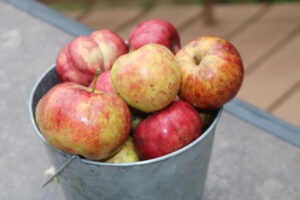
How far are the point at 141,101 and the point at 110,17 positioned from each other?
1395 mm

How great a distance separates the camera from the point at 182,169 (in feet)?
2.14

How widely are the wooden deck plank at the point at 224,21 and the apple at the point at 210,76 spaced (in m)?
1.13

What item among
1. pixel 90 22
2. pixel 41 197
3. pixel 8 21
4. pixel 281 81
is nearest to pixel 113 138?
pixel 41 197

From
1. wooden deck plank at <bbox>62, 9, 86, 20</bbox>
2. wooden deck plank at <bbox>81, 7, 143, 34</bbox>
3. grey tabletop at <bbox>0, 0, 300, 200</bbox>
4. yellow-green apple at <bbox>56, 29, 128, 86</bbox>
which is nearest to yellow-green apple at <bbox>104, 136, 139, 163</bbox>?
yellow-green apple at <bbox>56, 29, 128, 86</bbox>

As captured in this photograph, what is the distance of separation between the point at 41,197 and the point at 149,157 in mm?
267

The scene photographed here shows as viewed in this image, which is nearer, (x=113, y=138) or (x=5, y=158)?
(x=113, y=138)

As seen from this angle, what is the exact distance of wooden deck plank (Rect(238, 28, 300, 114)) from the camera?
159 centimetres

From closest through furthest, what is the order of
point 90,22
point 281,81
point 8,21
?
point 8,21
point 281,81
point 90,22

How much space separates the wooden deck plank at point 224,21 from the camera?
1874 mm

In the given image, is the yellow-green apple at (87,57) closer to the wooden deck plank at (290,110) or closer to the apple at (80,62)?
the apple at (80,62)

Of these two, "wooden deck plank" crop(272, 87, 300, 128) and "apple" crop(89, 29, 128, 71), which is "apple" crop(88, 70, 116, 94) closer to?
"apple" crop(89, 29, 128, 71)

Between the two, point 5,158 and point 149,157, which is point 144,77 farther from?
point 5,158

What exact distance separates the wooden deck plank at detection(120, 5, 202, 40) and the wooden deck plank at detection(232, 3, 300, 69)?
21cm

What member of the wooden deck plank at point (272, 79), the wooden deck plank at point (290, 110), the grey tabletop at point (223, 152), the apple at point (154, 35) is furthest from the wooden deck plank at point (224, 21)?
the apple at point (154, 35)
